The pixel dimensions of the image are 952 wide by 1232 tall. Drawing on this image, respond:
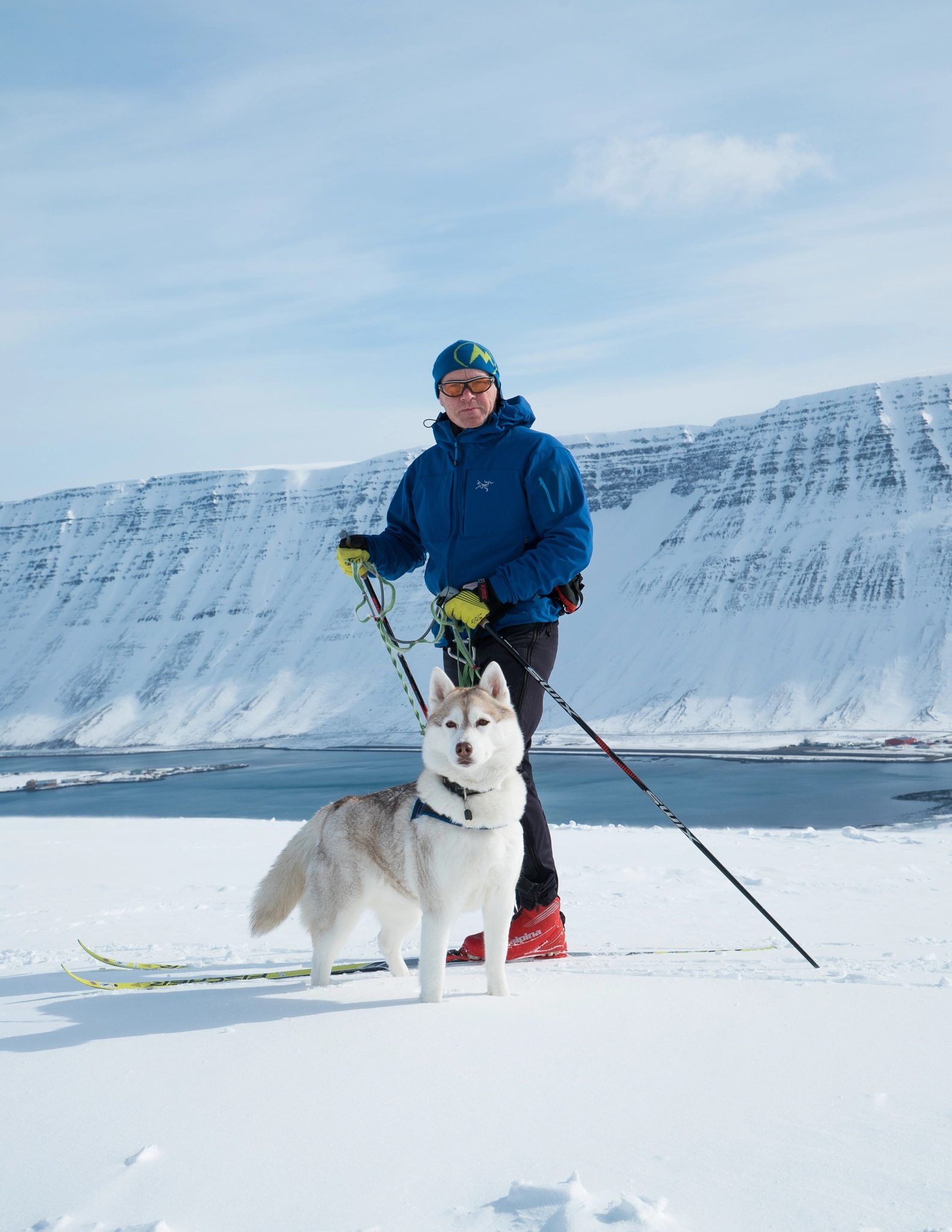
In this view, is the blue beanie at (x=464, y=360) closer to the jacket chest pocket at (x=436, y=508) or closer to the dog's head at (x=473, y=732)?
the jacket chest pocket at (x=436, y=508)

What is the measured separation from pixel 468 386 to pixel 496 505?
0.58m

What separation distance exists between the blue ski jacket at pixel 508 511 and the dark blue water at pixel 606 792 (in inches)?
895

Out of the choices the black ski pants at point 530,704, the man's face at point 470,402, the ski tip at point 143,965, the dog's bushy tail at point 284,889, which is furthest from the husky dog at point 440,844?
the man's face at point 470,402

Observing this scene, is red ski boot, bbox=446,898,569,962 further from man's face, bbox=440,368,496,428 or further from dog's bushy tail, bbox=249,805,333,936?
man's face, bbox=440,368,496,428

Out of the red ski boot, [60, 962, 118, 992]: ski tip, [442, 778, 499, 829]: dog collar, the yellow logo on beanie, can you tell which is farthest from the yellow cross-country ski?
the yellow logo on beanie

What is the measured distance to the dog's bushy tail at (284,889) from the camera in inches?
174

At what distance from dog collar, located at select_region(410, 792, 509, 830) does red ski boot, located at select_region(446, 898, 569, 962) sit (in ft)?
3.79

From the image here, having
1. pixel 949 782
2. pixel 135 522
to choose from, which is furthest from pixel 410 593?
pixel 949 782

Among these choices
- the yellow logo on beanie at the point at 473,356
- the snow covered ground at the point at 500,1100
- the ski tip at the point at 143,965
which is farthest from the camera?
the ski tip at the point at 143,965

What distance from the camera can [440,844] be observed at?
3.74 metres

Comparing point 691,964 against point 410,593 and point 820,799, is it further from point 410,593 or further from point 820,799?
point 410,593

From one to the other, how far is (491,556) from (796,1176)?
2988mm

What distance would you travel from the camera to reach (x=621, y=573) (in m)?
95.4

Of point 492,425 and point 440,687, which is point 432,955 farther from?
point 492,425
